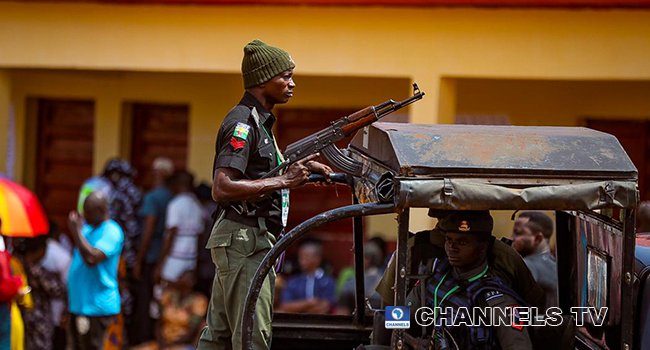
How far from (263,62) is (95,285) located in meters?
3.81

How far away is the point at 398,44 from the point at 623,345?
4.81 meters

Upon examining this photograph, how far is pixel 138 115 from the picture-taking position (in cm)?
1134

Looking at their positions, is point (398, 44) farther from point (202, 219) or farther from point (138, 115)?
point (138, 115)

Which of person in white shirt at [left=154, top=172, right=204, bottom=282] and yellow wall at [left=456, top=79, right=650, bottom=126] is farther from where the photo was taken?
person in white shirt at [left=154, top=172, right=204, bottom=282]

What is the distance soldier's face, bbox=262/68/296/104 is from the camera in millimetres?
4961

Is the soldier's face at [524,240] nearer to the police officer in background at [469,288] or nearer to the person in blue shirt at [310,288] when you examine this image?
the police officer in background at [469,288]

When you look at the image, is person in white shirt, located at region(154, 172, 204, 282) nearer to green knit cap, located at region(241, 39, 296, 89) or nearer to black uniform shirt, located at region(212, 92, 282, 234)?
black uniform shirt, located at region(212, 92, 282, 234)

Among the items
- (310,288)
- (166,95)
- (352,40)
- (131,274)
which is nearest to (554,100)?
(352,40)

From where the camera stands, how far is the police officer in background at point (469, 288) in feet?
15.0

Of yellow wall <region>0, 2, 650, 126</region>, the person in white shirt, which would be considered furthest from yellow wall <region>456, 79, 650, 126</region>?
the person in white shirt

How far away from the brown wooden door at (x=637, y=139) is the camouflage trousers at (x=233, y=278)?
18.6ft

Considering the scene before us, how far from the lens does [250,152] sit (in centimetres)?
485

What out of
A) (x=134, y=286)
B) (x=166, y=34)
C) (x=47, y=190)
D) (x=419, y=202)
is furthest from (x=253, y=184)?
(x=47, y=190)

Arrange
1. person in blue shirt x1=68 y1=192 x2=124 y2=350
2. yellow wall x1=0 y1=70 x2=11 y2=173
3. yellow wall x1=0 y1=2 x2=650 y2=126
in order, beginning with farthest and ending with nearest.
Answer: yellow wall x1=0 y1=70 x2=11 y2=173 < yellow wall x1=0 y1=2 x2=650 y2=126 < person in blue shirt x1=68 y1=192 x2=124 y2=350
